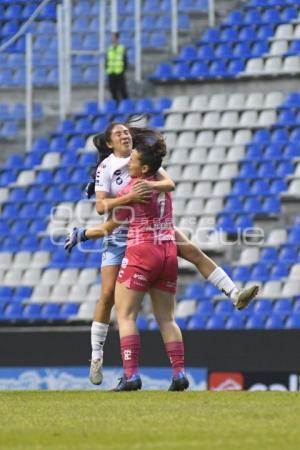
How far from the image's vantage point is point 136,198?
32.3 feet

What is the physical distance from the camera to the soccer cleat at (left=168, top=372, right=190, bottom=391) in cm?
1027

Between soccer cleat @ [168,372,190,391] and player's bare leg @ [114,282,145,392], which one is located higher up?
player's bare leg @ [114,282,145,392]

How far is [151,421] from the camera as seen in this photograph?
26.6 feet

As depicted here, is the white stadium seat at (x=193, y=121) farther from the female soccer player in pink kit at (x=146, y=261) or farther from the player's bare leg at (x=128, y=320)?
the player's bare leg at (x=128, y=320)

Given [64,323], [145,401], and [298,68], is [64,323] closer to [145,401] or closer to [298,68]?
[298,68]

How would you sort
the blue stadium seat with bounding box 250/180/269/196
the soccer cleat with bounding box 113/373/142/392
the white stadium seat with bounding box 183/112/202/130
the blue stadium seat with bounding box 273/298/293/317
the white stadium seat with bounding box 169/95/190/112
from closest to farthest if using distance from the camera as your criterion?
the soccer cleat with bounding box 113/373/142/392
the blue stadium seat with bounding box 273/298/293/317
the blue stadium seat with bounding box 250/180/269/196
the white stadium seat with bounding box 183/112/202/130
the white stadium seat with bounding box 169/95/190/112

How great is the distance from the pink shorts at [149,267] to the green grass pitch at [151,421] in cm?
80

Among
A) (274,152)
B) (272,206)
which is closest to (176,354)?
(272,206)

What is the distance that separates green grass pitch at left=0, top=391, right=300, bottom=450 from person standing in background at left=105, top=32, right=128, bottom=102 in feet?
37.4

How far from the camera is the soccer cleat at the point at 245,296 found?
10141 millimetres

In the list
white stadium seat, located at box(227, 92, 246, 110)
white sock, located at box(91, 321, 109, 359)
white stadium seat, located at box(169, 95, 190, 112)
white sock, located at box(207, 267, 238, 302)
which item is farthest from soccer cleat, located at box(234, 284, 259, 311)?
white stadium seat, located at box(169, 95, 190, 112)

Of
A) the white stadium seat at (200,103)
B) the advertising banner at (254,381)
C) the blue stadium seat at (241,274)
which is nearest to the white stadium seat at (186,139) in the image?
the white stadium seat at (200,103)

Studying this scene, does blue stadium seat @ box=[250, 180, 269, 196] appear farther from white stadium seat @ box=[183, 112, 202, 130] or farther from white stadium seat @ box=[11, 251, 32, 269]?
white stadium seat @ box=[11, 251, 32, 269]

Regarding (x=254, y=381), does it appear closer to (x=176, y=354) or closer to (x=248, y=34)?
(x=176, y=354)
